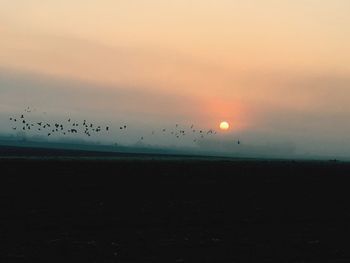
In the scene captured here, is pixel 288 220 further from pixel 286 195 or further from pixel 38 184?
pixel 38 184

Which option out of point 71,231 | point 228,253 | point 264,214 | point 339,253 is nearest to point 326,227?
point 264,214

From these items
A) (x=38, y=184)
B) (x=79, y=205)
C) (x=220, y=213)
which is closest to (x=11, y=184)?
(x=38, y=184)

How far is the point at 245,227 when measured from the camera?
42.6 meters

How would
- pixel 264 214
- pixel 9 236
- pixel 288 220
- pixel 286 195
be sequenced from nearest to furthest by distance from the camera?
1. pixel 9 236
2. pixel 288 220
3. pixel 264 214
4. pixel 286 195

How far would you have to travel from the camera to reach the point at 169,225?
43062 millimetres

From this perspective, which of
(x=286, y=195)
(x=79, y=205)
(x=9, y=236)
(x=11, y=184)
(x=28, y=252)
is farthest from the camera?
(x=11, y=184)

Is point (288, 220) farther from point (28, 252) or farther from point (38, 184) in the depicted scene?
point (38, 184)

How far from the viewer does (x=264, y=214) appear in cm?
5044

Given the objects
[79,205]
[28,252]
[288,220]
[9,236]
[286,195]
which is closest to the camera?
[28,252]

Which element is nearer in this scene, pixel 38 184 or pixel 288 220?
pixel 288 220

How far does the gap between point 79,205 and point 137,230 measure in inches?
600

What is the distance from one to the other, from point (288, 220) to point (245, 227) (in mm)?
6002

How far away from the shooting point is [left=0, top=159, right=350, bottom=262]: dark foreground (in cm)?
3194

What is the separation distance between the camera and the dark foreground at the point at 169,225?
3194 centimetres
